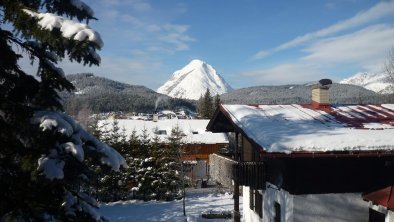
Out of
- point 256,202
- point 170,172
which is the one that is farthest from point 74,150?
point 170,172

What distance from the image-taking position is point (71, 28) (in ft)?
15.1

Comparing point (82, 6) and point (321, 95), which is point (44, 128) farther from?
point (321, 95)

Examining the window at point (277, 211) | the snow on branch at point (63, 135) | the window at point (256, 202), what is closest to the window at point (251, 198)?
the window at point (256, 202)

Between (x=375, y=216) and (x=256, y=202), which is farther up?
(x=375, y=216)

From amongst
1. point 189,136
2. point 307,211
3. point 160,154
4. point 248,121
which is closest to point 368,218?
point 307,211

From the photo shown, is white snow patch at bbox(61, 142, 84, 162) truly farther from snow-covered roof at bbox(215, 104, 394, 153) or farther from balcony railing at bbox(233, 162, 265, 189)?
balcony railing at bbox(233, 162, 265, 189)

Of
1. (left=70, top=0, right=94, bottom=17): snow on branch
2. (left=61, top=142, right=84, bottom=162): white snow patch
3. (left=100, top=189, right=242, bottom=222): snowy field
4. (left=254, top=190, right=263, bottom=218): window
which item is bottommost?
(left=100, top=189, right=242, bottom=222): snowy field

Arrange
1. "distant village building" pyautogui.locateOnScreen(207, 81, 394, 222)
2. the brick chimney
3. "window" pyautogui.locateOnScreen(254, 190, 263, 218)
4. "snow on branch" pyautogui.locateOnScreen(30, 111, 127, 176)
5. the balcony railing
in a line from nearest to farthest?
"snow on branch" pyautogui.locateOnScreen(30, 111, 127, 176)
"distant village building" pyautogui.locateOnScreen(207, 81, 394, 222)
the balcony railing
"window" pyautogui.locateOnScreen(254, 190, 263, 218)
the brick chimney

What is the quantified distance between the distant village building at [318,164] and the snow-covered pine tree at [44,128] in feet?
23.9

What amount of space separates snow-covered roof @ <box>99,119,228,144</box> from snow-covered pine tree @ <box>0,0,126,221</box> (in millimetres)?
37592

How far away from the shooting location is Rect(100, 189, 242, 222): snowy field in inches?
954

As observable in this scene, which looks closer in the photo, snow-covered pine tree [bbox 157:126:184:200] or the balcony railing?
the balcony railing

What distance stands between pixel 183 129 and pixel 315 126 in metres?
40.2

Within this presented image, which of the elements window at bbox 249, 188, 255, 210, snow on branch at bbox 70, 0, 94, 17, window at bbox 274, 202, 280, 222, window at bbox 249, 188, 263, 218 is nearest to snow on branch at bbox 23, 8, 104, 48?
snow on branch at bbox 70, 0, 94, 17
